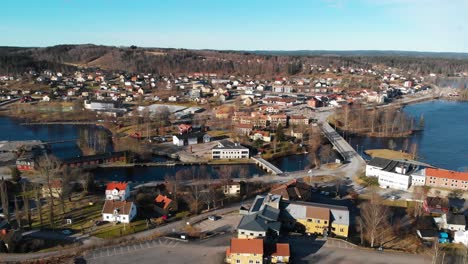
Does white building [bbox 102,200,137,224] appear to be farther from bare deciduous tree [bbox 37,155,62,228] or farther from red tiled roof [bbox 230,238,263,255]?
red tiled roof [bbox 230,238,263,255]

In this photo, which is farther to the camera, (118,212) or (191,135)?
(191,135)

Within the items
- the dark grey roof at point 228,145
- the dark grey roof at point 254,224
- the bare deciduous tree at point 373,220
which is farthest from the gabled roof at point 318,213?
the dark grey roof at point 228,145

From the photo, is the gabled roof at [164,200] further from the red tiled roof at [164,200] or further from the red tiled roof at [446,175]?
the red tiled roof at [446,175]

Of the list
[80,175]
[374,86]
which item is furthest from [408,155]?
[374,86]

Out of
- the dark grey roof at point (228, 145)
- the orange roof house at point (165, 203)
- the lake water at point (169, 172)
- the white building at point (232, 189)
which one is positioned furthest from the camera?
the dark grey roof at point (228, 145)

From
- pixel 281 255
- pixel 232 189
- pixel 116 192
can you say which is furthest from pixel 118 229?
pixel 281 255

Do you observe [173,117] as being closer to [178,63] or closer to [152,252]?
[152,252]

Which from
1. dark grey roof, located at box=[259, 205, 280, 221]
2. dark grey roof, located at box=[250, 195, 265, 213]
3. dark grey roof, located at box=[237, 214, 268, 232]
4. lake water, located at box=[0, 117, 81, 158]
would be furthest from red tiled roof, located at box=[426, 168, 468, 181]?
lake water, located at box=[0, 117, 81, 158]

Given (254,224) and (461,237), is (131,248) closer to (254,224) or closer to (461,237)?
(254,224)
